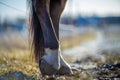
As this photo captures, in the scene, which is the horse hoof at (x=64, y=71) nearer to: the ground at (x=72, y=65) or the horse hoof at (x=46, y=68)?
the ground at (x=72, y=65)

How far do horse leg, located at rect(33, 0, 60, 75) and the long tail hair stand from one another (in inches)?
8.3

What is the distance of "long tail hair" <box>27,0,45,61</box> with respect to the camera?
439cm

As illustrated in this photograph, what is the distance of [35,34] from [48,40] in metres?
0.36

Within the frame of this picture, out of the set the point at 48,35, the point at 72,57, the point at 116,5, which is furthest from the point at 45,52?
the point at 72,57

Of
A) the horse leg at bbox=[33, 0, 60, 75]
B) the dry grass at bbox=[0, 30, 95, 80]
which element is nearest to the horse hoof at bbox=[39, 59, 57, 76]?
the horse leg at bbox=[33, 0, 60, 75]

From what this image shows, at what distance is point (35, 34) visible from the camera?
4.44 m

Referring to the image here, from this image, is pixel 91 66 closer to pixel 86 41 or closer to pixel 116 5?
pixel 86 41

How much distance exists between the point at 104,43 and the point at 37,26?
1.28 metres

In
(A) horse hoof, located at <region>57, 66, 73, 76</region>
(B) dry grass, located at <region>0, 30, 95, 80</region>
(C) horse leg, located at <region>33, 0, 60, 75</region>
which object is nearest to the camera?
(C) horse leg, located at <region>33, 0, 60, 75</region>

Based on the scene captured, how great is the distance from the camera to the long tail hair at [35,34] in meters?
4.39

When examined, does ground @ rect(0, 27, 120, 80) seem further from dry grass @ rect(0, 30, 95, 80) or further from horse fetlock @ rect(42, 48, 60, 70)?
horse fetlock @ rect(42, 48, 60, 70)

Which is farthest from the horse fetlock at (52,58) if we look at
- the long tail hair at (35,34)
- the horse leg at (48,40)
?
the long tail hair at (35,34)

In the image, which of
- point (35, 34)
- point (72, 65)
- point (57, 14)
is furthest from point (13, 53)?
point (57, 14)

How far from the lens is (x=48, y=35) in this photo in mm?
4133
